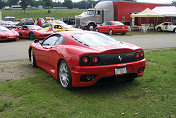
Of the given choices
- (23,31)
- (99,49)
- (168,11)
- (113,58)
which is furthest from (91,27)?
(113,58)

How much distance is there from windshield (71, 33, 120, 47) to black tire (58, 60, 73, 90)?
67cm

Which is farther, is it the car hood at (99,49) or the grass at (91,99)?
the car hood at (99,49)

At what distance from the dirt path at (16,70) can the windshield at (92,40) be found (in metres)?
1.98

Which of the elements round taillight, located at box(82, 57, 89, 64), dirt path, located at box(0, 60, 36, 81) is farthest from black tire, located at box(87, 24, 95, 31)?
round taillight, located at box(82, 57, 89, 64)

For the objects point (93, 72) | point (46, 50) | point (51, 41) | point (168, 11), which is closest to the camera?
point (93, 72)

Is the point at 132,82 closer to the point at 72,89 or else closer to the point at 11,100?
the point at 72,89

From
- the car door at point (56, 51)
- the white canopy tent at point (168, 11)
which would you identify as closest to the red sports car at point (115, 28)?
the white canopy tent at point (168, 11)

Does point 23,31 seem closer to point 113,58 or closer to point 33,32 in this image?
point 33,32

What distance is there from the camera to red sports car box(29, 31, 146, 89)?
173 inches

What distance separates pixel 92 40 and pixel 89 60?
983 millimetres

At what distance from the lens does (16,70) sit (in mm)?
6953

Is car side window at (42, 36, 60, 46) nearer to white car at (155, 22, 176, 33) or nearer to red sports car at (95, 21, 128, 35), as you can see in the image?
red sports car at (95, 21, 128, 35)

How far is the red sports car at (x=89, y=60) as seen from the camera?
14.4ft

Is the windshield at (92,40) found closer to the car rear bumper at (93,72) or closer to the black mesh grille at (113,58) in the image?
the black mesh grille at (113,58)
